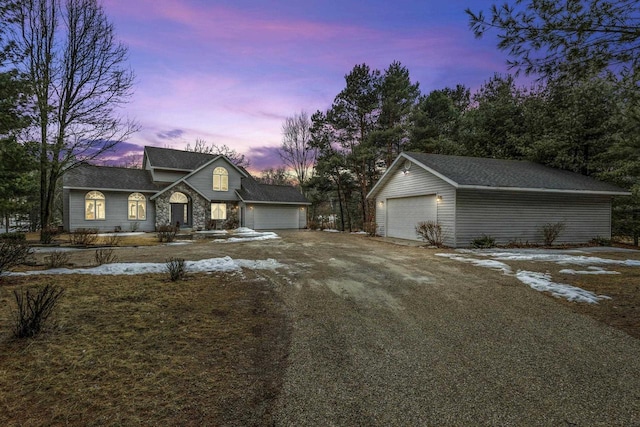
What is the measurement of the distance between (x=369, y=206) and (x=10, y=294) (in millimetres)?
24829

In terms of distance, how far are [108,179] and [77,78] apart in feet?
24.5

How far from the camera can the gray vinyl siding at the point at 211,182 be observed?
22.1 m

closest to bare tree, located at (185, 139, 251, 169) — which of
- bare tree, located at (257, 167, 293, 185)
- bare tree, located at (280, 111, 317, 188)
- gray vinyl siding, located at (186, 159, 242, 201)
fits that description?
bare tree, located at (280, 111, 317, 188)

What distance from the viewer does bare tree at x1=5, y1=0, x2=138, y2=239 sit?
13.4 metres

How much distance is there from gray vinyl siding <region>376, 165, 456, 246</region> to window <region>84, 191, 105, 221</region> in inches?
725

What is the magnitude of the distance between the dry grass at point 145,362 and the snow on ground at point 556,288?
16.5 ft

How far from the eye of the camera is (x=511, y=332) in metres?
3.65

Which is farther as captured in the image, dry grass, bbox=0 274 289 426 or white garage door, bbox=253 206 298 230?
white garage door, bbox=253 206 298 230

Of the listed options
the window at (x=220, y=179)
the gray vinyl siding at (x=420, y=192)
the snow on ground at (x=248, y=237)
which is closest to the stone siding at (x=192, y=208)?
the window at (x=220, y=179)

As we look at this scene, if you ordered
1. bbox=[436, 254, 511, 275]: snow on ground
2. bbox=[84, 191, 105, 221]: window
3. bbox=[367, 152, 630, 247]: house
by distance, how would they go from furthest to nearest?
bbox=[84, 191, 105, 221]: window < bbox=[367, 152, 630, 247]: house < bbox=[436, 254, 511, 275]: snow on ground

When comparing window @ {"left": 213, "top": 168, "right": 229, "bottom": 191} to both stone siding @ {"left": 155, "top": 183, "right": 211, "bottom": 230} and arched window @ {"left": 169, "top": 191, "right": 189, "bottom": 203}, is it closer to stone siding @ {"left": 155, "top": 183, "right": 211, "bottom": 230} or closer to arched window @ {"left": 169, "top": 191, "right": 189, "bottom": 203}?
stone siding @ {"left": 155, "top": 183, "right": 211, "bottom": 230}

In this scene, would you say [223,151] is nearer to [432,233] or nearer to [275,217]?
[275,217]

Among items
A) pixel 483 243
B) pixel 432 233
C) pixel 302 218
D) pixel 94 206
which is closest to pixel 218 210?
pixel 302 218

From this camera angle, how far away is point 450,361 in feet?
9.53
